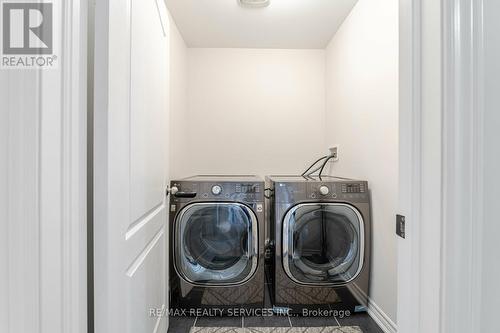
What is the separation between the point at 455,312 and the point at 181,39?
8.80 feet

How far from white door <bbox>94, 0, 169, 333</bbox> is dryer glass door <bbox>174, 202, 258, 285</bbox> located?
1.35 ft

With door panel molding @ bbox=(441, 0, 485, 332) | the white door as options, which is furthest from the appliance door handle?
door panel molding @ bbox=(441, 0, 485, 332)

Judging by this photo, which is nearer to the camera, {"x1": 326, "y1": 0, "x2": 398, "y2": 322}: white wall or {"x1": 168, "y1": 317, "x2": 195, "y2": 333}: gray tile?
{"x1": 326, "y1": 0, "x2": 398, "y2": 322}: white wall

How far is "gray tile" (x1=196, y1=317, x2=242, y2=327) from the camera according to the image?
165cm

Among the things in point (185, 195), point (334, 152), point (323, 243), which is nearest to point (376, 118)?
point (334, 152)

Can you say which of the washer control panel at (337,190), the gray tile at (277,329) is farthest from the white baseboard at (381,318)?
the washer control panel at (337,190)

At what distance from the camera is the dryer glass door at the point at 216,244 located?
1.69m

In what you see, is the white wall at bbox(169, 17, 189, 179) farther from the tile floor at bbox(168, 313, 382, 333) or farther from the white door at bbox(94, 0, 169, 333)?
the tile floor at bbox(168, 313, 382, 333)

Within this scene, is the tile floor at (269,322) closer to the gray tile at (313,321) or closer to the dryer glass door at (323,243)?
the gray tile at (313,321)

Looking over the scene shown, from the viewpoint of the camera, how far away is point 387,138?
1.52 m

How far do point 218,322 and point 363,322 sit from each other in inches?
38.2

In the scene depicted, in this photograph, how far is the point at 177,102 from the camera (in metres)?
2.26

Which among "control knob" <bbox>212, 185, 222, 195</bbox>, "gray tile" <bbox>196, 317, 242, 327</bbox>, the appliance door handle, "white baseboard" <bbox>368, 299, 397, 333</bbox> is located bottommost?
"gray tile" <bbox>196, 317, 242, 327</bbox>

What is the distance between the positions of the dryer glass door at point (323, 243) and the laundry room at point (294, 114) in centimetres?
2
